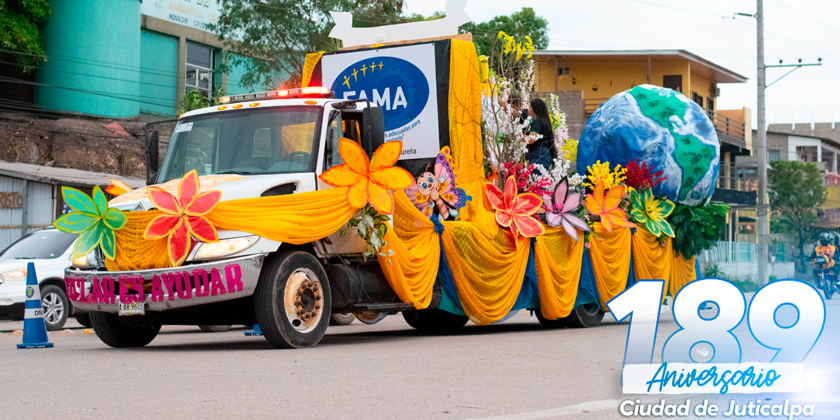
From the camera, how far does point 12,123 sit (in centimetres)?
3038

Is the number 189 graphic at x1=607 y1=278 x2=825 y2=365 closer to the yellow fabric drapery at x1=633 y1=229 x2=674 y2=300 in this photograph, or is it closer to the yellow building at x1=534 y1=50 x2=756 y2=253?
the yellow fabric drapery at x1=633 y1=229 x2=674 y2=300

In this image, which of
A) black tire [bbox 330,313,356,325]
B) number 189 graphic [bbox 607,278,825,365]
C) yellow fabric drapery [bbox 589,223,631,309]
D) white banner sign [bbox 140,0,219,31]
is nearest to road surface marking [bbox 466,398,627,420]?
number 189 graphic [bbox 607,278,825,365]

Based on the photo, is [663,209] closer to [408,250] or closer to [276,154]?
[408,250]

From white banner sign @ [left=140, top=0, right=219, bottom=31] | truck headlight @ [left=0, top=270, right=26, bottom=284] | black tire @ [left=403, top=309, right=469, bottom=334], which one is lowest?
black tire @ [left=403, top=309, right=469, bottom=334]

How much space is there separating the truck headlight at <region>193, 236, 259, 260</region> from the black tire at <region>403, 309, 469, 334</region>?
440 centimetres

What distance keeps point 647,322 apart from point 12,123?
96.1ft

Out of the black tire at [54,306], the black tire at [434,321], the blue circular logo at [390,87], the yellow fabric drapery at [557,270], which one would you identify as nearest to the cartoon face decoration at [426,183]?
the blue circular logo at [390,87]

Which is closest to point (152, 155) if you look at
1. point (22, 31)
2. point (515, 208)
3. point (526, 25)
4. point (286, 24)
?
point (515, 208)

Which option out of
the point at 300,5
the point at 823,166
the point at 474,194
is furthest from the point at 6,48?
the point at 823,166

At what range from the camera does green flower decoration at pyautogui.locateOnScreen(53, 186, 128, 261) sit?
8.88 metres

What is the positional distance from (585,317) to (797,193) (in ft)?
169

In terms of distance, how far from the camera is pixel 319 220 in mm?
9031

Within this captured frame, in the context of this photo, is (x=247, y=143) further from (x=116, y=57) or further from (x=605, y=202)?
(x=116, y=57)

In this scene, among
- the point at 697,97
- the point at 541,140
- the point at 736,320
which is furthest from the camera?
the point at 697,97
